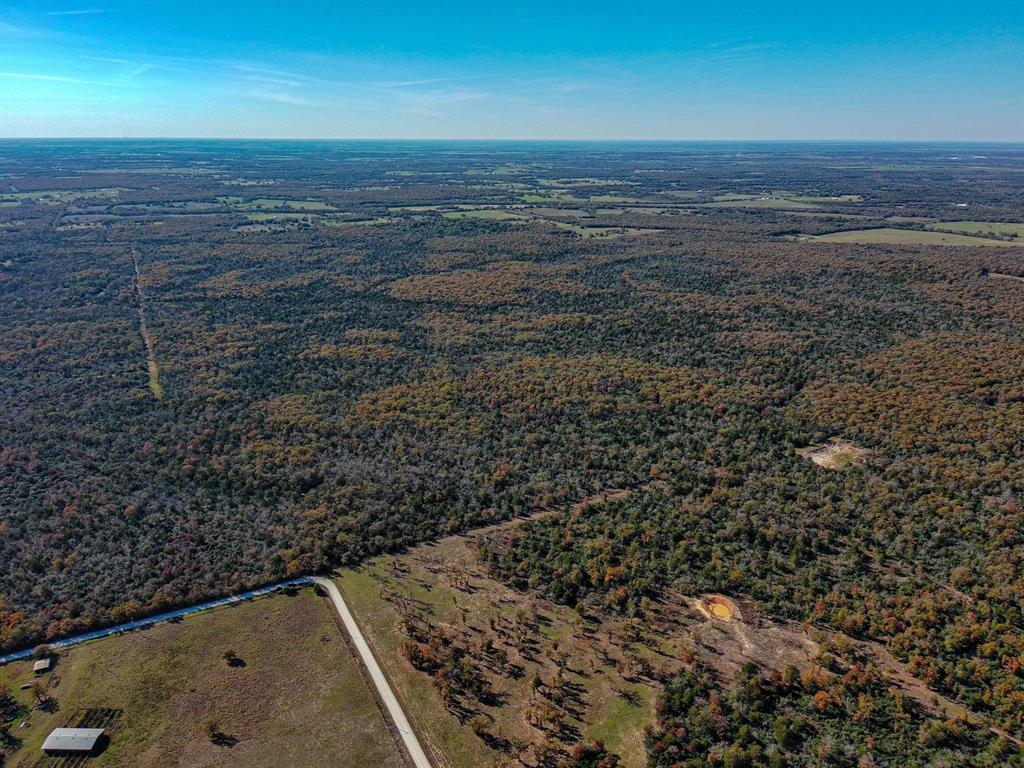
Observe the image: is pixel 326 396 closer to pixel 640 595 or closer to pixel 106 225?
pixel 640 595

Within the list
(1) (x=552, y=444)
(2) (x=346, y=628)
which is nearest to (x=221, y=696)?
(2) (x=346, y=628)

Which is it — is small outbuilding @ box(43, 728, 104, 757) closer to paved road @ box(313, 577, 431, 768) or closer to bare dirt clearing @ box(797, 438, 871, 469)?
paved road @ box(313, 577, 431, 768)

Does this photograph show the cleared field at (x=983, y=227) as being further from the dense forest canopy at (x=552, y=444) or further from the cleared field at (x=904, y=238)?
the dense forest canopy at (x=552, y=444)

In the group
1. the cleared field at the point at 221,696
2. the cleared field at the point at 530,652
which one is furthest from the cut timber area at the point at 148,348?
the cleared field at the point at 530,652

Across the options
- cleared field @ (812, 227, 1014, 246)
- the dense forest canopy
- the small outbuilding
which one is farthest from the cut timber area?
cleared field @ (812, 227, 1014, 246)

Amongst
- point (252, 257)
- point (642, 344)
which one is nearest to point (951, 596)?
point (642, 344)

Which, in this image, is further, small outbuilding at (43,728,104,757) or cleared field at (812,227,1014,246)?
cleared field at (812,227,1014,246)
